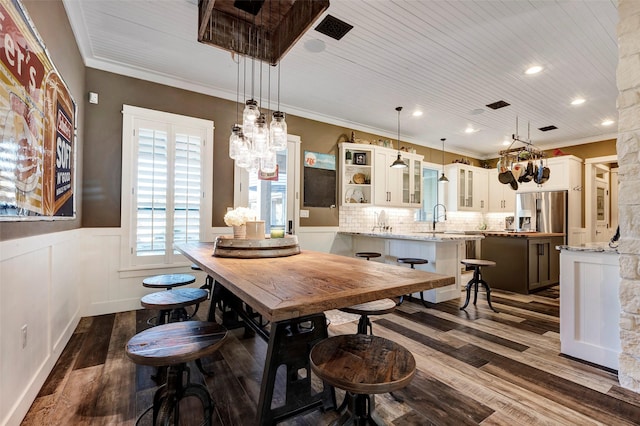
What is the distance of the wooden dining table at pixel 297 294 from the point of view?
1.06 meters

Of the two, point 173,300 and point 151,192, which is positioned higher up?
point 151,192

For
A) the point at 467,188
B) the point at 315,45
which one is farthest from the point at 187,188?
the point at 467,188

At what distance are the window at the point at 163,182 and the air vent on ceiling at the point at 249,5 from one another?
6.87 feet

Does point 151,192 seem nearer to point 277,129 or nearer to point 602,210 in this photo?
point 277,129

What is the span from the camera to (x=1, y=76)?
1.34 meters

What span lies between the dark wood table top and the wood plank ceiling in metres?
2.17

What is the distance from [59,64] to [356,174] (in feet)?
13.5

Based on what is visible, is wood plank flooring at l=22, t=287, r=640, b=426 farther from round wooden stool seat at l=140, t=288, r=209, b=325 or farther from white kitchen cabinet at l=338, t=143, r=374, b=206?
white kitchen cabinet at l=338, t=143, r=374, b=206

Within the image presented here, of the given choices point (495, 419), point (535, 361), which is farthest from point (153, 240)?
point (535, 361)

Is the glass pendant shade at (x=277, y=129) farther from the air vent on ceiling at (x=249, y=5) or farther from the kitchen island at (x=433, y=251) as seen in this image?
Result: the kitchen island at (x=433, y=251)

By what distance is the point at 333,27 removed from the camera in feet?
9.03

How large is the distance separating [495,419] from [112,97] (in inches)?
179

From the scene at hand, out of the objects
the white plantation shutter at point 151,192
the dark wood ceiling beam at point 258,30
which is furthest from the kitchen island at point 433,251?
the white plantation shutter at point 151,192

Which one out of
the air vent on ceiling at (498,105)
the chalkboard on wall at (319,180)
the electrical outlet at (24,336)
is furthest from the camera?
the chalkboard on wall at (319,180)
